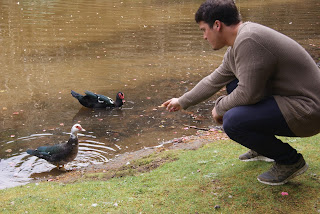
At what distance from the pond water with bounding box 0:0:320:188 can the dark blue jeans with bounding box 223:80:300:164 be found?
426 cm

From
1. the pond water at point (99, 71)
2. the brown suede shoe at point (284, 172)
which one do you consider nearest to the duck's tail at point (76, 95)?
the pond water at point (99, 71)

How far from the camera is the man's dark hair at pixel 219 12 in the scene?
388 cm

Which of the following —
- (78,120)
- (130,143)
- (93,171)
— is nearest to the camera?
(93,171)

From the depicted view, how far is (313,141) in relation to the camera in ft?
19.2

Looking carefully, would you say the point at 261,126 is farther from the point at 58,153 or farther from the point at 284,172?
the point at 58,153

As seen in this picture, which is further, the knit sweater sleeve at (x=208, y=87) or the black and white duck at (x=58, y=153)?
the black and white duck at (x=58, y=153)

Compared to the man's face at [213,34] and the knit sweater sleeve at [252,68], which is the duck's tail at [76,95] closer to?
the man's face at [213,34]

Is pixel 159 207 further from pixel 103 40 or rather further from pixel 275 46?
Result: pixel 103 40

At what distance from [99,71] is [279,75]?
10151 millimetres

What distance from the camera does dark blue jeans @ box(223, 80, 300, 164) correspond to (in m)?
3.94

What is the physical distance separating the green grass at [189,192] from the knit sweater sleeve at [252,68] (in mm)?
1104

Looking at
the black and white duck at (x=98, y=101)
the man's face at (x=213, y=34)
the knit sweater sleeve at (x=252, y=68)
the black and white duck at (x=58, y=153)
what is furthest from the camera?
the black and white duck at (x=98, y=101)

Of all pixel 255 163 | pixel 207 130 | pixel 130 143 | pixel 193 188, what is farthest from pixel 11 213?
pixel 207 130

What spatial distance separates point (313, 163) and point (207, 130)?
407 cm
